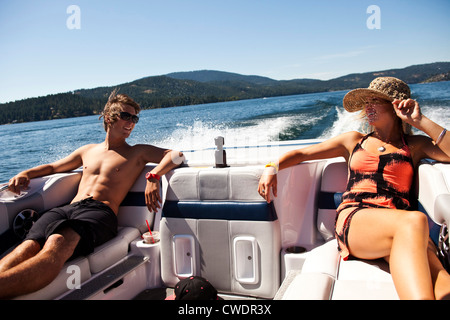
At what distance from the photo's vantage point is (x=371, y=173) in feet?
5.61

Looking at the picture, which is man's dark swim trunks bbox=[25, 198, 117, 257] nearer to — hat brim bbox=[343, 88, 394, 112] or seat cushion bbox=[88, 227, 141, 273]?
seat cushion bbox=[88, 227, 141, 273]

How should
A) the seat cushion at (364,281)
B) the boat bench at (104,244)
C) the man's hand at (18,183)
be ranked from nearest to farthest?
the seat cushion at (364,281) → the boat bench at (104,244) → the man's hand at (18,183)

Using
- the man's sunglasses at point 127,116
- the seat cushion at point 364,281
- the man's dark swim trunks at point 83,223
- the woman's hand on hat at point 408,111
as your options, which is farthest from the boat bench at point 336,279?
the man's sunglasses at point 127,116

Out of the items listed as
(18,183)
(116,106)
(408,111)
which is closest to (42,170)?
(18,183)

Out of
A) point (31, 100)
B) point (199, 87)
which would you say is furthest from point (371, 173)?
point (199, 87)

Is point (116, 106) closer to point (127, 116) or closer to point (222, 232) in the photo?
point (127, 116)

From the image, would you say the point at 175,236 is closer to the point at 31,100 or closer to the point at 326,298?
the point at 326,298

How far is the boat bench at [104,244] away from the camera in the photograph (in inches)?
66.9

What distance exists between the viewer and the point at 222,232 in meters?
1.91

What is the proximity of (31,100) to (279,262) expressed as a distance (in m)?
29.8

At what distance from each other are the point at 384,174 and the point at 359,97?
0.50m

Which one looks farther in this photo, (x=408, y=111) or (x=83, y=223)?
(x=83, y=223)

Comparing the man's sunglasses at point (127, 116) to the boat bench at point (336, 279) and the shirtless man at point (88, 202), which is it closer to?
the shirtless man at point (88, 202)

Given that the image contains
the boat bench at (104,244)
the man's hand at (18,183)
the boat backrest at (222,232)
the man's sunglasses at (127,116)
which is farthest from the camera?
the man's sunglasses at (127,116)
